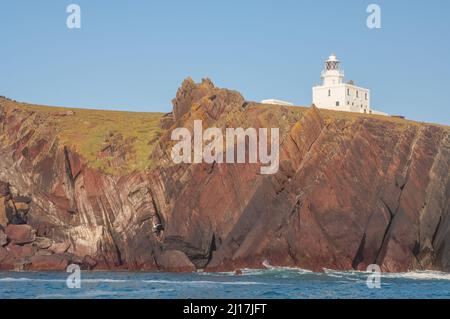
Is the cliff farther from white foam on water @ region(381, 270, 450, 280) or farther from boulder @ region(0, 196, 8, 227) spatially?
white foam on water @ region(381, 270, 450, 280)

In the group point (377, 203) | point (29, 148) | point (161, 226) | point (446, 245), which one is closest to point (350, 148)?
point (377, 203)

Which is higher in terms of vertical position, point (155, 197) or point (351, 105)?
point (351, 105)

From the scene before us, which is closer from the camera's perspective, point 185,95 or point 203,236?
point 203,236

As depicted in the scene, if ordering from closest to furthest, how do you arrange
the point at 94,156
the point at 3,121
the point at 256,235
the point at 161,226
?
1. the point at 256,235
2. the point at 161,226
3. the point at 94,156
4. the point at 3,121

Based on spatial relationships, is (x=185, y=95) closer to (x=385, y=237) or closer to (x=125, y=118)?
(x=125, y=118)

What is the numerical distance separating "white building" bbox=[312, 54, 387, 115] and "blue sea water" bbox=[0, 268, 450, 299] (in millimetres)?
45008

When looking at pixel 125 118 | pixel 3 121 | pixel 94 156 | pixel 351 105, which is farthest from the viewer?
pixel 351 105

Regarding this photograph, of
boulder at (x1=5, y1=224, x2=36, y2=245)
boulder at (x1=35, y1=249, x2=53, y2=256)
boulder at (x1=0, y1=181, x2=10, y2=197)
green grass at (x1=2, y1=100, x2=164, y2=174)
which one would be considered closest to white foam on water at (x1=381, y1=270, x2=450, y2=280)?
green grass at (x1=2, y1=100, x2=164, y2=174)

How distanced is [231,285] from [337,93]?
6192cm

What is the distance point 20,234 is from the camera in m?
75.5

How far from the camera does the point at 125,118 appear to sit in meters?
98.0

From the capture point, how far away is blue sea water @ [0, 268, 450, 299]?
45.8 meters

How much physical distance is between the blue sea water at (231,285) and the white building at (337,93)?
4501 cm

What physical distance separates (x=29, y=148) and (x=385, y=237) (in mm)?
38814
